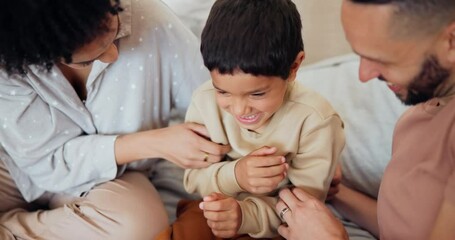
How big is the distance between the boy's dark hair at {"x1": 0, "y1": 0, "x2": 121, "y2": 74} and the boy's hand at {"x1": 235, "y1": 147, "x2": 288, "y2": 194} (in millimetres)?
316

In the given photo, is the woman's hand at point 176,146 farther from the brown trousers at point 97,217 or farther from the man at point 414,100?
the man at point 414,100

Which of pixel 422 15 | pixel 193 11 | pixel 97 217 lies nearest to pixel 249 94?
pixel 422 15

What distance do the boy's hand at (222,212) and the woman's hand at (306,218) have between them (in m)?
0.08

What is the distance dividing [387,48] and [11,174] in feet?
2.61

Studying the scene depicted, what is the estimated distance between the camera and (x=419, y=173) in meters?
0.78

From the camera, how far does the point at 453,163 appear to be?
719mm

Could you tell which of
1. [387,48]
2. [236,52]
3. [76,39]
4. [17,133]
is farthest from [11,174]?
[387,48]

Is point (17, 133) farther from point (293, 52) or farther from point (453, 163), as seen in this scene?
point (453, 163)

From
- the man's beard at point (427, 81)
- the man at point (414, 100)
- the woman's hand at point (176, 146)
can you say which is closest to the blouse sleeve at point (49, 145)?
the woman's hand at point (176, 146)

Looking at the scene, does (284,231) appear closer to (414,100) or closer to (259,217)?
(259,217)

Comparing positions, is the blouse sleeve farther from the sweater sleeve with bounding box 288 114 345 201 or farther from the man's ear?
the man's ear

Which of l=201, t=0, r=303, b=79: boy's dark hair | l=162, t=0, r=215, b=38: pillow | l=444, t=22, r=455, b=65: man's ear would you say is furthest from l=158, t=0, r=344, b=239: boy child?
l=162, t=0, r=215, b=38: pillow

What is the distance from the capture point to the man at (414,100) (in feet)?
2.24

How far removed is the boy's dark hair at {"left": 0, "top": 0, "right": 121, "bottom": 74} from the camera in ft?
2.56
